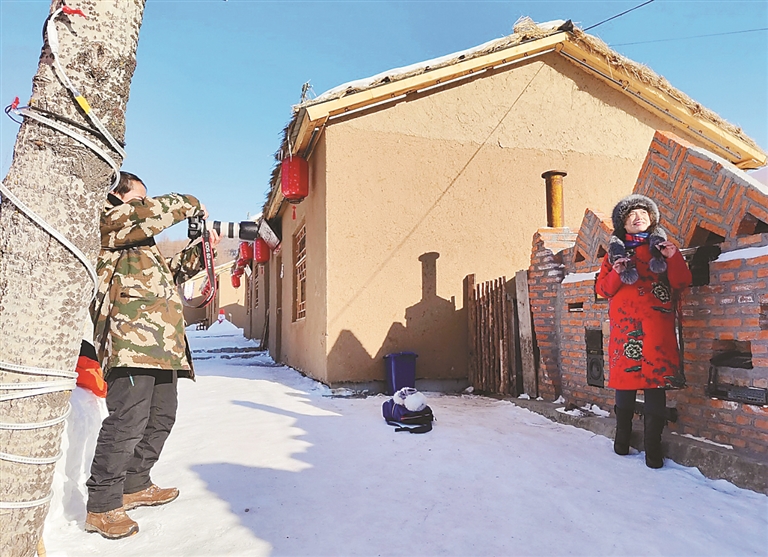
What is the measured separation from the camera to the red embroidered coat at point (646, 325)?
3.25 m

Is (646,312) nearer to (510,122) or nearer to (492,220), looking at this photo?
(492,220)

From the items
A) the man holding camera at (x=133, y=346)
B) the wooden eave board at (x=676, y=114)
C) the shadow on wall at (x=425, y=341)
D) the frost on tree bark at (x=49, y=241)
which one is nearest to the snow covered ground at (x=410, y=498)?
the man holding camera at (x=133, y=346)

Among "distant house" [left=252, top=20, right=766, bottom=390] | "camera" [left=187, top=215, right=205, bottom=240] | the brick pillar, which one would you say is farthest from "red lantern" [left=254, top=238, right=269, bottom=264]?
"camera" [left=187, top=215, right=205, bottom=240]

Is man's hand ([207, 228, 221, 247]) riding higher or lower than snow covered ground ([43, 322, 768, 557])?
higher

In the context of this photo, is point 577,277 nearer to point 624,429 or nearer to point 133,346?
point 624,429

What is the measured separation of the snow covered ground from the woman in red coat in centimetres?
32

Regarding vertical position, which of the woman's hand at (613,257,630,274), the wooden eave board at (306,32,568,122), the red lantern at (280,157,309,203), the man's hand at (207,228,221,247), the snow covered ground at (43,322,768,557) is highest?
the wooden eave board at (306,32,568,122)

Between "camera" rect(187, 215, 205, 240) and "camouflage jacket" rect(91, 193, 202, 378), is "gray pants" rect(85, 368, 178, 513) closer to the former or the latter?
"camouflage jacket" rect(91, 193, 202, 378)

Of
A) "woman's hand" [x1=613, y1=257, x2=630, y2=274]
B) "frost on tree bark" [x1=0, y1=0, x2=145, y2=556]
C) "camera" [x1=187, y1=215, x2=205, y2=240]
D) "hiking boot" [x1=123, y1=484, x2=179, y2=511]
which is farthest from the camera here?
"woman's hand" [x1=613, y1=257, x2=630, y2=274]

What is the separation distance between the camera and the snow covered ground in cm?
224

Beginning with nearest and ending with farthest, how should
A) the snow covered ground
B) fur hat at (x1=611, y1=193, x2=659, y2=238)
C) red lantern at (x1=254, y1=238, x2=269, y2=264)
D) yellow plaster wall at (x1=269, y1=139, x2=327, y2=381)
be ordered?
the snow covered ground
fur hat at (x1=611, y1=193, x2=659, y2=238)
yellow plaster wall at (x1=269, y1=139, x2=327, y2=381)
red lantern at (x1=254, y1=238, x2=269, y2=264)

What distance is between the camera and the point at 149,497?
270 cm

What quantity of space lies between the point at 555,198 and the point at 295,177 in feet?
12.0

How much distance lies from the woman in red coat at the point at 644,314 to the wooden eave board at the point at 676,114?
5.22 m
